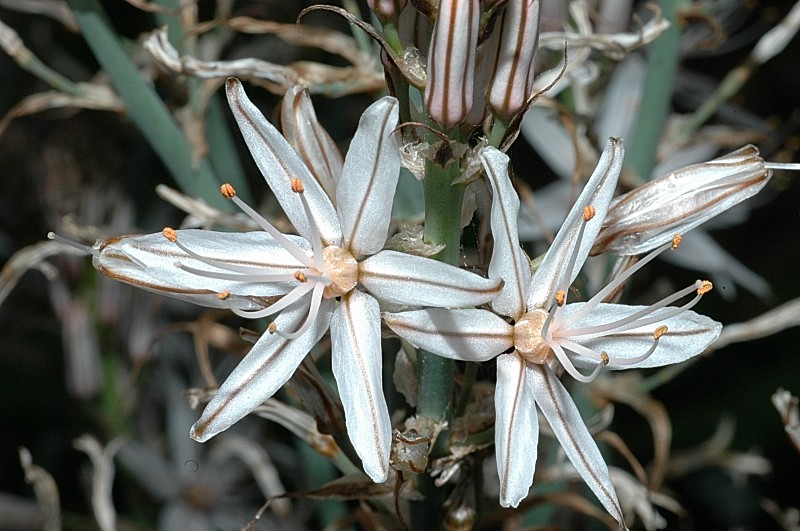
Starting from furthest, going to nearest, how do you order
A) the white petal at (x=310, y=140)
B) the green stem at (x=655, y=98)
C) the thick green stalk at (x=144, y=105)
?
the green stem at (x=655, y=98) < the thick green stalk at (x=144, y=105) < the white petal at (x=310, y=140)

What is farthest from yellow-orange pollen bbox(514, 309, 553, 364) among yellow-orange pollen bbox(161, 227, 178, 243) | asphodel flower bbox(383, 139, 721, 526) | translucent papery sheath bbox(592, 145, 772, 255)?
yellow-orange pollen bbox(161, 227, 178, 243)

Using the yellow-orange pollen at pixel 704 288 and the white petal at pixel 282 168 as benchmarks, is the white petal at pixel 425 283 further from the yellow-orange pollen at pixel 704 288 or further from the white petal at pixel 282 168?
the yellow-orange pollen at pixel 704 288

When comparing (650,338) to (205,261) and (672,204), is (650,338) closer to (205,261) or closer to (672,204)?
(672,204)

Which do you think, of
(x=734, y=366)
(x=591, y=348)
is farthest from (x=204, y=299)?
(x=734, y=366)

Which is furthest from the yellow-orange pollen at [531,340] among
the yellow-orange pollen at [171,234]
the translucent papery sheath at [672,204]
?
the yellow-orange pollen at [171,234]

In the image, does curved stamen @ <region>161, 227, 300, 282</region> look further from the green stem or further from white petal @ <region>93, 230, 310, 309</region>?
the green stem

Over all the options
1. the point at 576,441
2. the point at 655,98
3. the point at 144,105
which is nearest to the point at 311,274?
the point at 576,441

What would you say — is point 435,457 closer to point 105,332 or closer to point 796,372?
point 105,332
